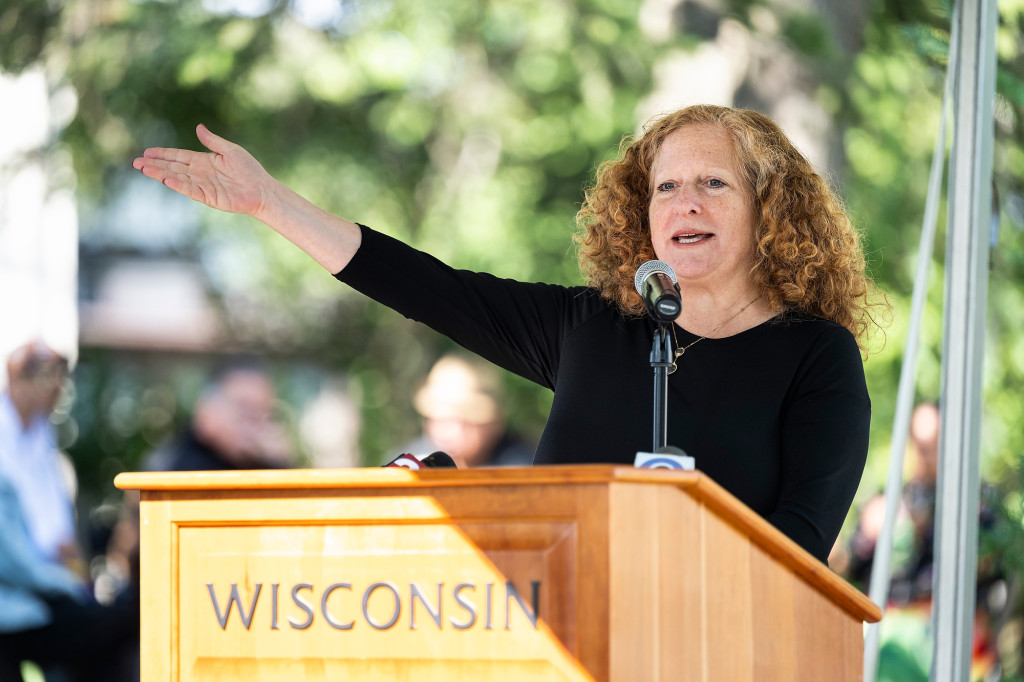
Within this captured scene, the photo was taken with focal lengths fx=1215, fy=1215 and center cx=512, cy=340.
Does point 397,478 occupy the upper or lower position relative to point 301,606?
upper

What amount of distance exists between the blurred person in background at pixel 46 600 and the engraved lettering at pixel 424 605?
392 cm

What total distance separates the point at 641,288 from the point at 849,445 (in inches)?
20.6

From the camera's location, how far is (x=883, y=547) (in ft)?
14.3

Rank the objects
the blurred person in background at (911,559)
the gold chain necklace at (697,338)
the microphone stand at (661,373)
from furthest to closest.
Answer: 1. the blurred person in background at (911,559)
2. the gold chain necklace at (697,338)
3. the microphone stand at (661,373)

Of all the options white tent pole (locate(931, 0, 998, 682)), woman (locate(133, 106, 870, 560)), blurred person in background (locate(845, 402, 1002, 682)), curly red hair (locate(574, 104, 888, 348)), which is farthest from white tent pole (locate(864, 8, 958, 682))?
woman (locate(133, 106, 870, 560))

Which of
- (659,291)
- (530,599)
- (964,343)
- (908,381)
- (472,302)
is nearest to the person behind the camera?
(530,599)

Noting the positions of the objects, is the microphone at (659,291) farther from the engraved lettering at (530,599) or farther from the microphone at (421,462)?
the engraved lettering at (530,599)

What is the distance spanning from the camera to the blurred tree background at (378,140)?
28.5ft

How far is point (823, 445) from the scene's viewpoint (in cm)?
225

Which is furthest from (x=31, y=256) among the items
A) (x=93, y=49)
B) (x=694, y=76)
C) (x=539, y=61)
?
(x=694, y=76)

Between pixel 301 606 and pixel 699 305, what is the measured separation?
49.7 inches

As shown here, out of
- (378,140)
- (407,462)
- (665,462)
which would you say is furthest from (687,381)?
(378,140)

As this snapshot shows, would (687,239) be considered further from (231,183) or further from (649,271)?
(231,183)

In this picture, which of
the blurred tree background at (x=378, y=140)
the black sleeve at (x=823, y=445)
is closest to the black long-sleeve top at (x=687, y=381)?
the black sleeve at (x=823, y=445)
